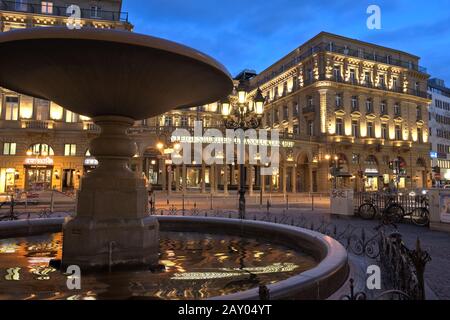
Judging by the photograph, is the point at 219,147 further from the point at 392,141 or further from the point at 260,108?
the point at 392,141

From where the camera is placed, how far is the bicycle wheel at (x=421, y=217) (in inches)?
559

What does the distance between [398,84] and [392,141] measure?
30.8ft

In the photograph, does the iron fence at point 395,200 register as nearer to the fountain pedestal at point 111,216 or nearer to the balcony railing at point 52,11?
the fountain pedestal at point 111,216

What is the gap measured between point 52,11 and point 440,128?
71.4 metres

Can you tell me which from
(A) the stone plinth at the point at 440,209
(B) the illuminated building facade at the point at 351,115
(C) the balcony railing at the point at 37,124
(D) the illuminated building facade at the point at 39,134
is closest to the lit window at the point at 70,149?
(D) the illuminated building facade at the point at 39,134

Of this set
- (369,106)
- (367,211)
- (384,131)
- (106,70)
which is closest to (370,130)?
(384,131)

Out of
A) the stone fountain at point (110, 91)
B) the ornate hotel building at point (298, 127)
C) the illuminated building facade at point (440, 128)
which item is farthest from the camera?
the illuminated building facade at point (440, 128)

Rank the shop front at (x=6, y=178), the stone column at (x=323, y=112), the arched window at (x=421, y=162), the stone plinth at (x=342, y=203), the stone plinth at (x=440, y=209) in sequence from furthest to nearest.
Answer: the arched window at (x=421, y=162) → the stone column at (x=323, y=112) → the shop front at (x=6, y=178) → the stone plinth at (x=342, y=203) → the stone plinth at (x=440, y=209)

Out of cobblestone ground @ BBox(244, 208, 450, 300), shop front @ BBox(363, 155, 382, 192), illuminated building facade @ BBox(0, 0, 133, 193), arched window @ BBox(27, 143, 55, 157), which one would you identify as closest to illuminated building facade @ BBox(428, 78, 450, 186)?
shop front @ BBox(363, 155, 382, 192)

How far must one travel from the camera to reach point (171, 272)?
19.0ft

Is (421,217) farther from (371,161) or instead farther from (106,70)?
(371,161)

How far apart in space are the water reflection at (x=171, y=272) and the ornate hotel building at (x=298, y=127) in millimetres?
24669

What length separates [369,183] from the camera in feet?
164

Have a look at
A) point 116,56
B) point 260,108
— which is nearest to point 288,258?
point 116,56
